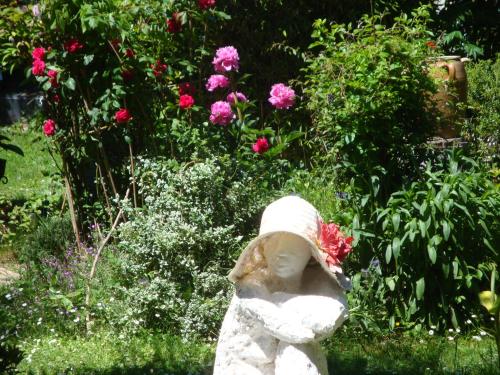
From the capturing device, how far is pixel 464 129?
7.83 m

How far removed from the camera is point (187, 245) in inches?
236

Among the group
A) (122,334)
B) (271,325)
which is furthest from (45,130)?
(271,325)

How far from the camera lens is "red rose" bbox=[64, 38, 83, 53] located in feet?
22.0

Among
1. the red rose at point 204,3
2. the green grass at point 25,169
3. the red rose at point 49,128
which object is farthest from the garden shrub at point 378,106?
the green grass at point 25,169

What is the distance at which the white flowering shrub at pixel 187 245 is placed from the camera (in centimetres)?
586

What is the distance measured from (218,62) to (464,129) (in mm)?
2256

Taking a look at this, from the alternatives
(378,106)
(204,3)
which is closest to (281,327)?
(378,106)

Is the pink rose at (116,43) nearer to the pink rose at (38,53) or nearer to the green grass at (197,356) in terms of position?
the pink rose at (38,53)

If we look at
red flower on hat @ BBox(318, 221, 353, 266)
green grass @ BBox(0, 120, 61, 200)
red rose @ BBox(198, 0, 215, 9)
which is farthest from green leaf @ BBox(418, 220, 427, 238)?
green grass @ BBox(0, 120, 61, 200)

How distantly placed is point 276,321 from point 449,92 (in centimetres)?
362

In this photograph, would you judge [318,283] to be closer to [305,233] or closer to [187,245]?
[305,233]

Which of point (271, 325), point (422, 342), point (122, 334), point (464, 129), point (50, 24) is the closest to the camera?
point (271, 325)

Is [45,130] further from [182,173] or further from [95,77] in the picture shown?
[182,173]

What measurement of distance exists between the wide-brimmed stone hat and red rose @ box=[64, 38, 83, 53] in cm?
364
